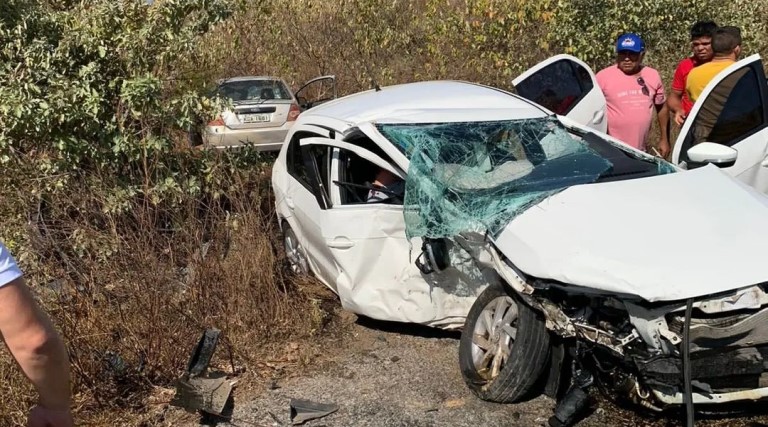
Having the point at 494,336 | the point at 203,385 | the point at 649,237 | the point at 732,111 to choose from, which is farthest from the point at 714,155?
the point at 203,385

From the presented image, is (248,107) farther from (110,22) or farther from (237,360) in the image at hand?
(237,360)

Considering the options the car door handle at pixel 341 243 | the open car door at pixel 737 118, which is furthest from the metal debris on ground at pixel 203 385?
the open car door at pixel 737 118

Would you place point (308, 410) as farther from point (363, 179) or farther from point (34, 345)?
point (34, 345)

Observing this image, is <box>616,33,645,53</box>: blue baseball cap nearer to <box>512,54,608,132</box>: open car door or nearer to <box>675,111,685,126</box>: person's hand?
<box>512,54,608,132</box>: open car door

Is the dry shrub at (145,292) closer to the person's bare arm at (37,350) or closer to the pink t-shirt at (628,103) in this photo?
the person's bare arm at (37,350)

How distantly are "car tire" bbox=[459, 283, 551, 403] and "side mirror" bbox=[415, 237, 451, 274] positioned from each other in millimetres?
307

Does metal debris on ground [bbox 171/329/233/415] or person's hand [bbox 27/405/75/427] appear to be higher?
person's hand [bbox 27/405/75/427]

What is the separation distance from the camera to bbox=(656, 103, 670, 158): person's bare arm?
6096mm

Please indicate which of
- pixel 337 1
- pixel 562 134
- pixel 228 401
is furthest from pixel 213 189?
pixel 337 1

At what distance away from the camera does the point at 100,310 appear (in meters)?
4.33

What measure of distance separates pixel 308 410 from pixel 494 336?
44.7 inches

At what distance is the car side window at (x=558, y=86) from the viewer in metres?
5.44

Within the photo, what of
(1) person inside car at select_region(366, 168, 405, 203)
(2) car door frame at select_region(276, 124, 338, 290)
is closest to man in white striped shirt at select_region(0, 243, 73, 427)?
(1) person inside car at select_region(366, 168, 405, 203)

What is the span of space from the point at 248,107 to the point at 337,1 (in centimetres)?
469
